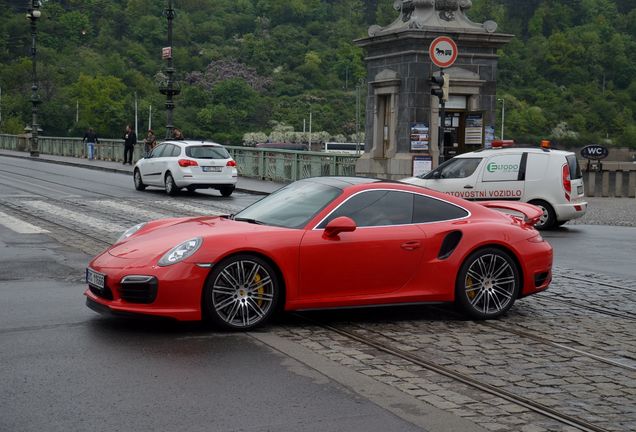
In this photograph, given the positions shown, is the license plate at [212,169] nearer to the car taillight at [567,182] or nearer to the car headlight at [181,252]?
the car taillight at [567,182]

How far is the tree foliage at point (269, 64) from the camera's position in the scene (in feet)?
424

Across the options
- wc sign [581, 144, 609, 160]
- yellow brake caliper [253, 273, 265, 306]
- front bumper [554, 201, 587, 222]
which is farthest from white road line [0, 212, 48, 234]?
wc sign [581, 144, 609, 160]

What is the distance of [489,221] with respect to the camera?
891 cm

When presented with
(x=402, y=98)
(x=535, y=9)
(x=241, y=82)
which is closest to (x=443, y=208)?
(x=402, y=98)

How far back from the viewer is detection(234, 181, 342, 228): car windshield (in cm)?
848

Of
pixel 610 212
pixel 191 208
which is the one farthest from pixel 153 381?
pixel 610 212

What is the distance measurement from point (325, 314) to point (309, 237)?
1023mm

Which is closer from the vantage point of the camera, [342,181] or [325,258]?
[325,258]

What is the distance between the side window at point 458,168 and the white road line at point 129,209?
17.8ft

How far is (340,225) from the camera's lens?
8.02 metres

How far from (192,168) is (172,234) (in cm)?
1767

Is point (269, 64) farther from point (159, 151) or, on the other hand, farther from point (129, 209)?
point (129, 209)

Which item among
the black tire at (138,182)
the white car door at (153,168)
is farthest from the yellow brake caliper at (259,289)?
the black tire at (138,182)

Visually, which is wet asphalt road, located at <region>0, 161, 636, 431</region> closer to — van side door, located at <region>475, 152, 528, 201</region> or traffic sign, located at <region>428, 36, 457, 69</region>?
van side door, located at <region>475, 152, 528, 201</region>
